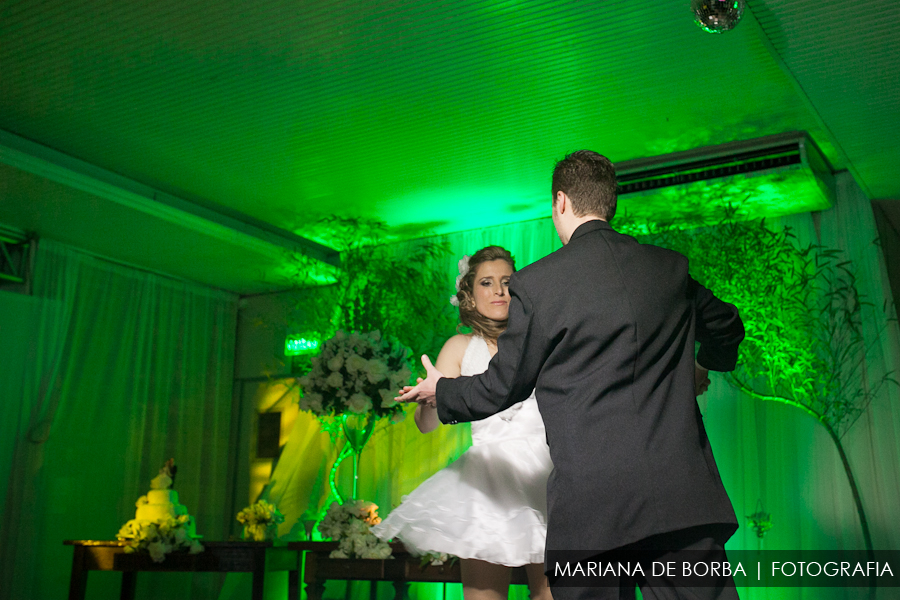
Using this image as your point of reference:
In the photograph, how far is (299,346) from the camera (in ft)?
28.4

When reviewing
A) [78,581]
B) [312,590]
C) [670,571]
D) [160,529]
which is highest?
[670,571]

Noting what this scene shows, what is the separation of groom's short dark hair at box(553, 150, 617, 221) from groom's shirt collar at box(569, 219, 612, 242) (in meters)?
0.06

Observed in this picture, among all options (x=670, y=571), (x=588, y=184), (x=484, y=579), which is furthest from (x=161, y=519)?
(x=670, y=571)

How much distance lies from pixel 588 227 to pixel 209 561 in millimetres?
3947

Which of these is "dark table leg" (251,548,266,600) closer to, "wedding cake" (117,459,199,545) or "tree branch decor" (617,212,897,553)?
"wedding cake" (117,459,199,545)

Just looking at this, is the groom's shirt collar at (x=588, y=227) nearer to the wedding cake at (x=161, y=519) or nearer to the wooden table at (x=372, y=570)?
the wooden table at (x=372, y=570)

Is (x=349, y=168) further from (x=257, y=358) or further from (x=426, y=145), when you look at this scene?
(x=257, y=358)

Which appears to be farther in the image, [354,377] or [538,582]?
[354,377]

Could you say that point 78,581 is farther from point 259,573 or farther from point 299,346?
point 299,346

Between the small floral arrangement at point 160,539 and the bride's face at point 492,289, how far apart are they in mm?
2923

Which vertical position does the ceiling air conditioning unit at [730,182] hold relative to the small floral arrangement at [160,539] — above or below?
above

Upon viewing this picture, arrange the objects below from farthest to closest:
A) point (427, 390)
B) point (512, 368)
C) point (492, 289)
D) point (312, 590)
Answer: point (312, 590) → point (492, 289) → point (427, 390) → point (512, 368)

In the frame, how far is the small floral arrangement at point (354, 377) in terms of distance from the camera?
5094 mm

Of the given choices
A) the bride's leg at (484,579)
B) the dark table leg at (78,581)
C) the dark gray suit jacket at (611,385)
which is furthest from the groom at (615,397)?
the dark table leg at (78,581)
